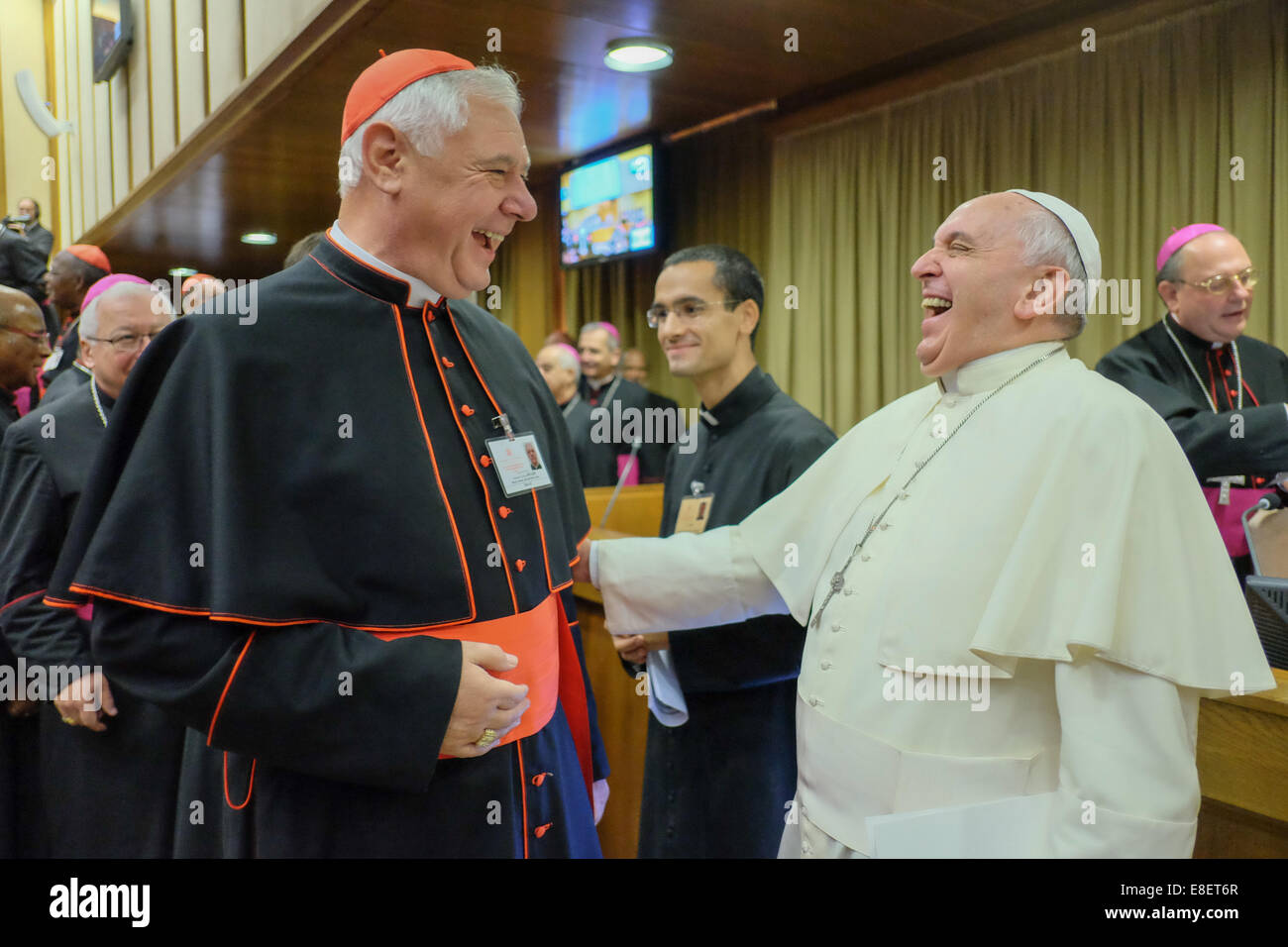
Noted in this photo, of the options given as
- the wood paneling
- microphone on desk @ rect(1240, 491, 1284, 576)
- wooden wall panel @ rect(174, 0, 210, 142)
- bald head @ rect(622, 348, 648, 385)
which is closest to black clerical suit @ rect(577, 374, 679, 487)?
bald head @ rect(622, 348, 648, 385)

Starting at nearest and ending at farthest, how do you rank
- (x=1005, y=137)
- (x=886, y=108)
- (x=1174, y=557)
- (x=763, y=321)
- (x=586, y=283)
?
(x=1174, y=557)
(x=1005, y=137)
(x=886, y=108)
(x=763, y=321)
(x=586, y=283)

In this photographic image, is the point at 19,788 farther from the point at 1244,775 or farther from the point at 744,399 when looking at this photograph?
the point at 1244,775

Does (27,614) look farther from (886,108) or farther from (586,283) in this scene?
(586,283)

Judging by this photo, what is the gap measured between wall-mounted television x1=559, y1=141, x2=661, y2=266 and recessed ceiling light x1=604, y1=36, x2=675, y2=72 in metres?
1.44

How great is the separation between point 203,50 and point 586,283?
3.35 metres

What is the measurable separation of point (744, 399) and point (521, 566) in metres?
1.16

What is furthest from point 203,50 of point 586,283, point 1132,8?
point 1132,8

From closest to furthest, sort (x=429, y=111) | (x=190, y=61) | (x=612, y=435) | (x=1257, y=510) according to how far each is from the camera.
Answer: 1. (x=429, y=111)
2. (x=1257, y=510)
3. (x=612, y=435)
4. (x=190, y=61)

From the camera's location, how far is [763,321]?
23.1 feet

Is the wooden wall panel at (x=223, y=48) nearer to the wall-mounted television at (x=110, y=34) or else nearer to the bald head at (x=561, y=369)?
the wall-mounted television at (x=110, y=34)

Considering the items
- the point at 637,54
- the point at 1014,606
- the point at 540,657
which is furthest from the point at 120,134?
the point at 1014,606

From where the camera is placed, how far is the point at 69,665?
235cm

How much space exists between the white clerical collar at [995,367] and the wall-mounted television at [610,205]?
216 inches

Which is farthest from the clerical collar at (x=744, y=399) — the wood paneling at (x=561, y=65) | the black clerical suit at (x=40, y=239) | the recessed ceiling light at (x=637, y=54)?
the black clerical suit at (x=40, y=239)
